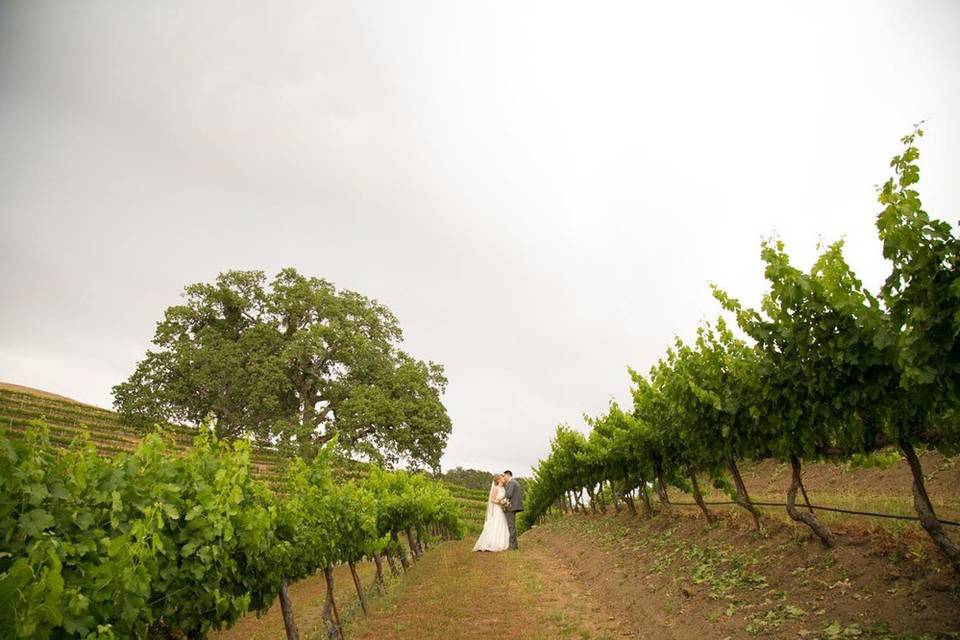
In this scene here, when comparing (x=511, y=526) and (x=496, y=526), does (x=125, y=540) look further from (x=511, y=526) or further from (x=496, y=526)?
(x=511, y=526)

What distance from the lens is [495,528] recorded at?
21.0 meters

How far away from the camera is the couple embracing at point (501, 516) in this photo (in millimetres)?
20703

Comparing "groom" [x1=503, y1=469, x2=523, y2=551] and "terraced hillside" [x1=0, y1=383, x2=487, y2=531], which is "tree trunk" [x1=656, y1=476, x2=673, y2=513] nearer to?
"groom" [x1=503, y1=469, x2=523, y2=551]

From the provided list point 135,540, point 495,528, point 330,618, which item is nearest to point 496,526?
point 495,528

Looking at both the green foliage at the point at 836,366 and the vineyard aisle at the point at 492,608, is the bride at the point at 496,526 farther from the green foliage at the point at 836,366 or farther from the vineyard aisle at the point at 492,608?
the green foliage at the point at 836,366

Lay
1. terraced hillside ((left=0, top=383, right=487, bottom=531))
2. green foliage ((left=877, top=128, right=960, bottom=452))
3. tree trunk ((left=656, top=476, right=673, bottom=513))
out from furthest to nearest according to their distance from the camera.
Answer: terraced hillside ((left=0, top=383, right=487, bottom=531)), tree trunk ((left=656, top=476, right=673, bottom=513)), green foliage ((left=877, top=128, right=960, bottom=452))

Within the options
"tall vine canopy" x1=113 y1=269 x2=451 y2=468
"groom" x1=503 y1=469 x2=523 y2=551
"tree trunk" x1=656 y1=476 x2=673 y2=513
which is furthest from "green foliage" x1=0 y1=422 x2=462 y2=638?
"tall vine canopy" x1=113 y1=269 x2=451 y2=468

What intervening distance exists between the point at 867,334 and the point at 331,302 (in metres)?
31.5

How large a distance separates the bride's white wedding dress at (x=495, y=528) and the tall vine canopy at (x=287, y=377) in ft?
36.7

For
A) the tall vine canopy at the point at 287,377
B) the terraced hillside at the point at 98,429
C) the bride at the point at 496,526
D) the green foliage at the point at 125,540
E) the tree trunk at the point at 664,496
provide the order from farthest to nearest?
the terraced hillside at the point at 98,429
the tall vine canopy at the point at 287,377
the bride at the point at 496,526
the tree trunk at the point at 664,496
the green foliage at the point at 125,540

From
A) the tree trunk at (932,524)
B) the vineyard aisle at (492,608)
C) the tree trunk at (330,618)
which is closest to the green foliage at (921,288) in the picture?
the tree trunk at (932,524)

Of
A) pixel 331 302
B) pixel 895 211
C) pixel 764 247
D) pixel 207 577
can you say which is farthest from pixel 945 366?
pixel 331 302

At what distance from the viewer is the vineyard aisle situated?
887 centimetres

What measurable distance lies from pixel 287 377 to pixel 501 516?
16513 millimetres
